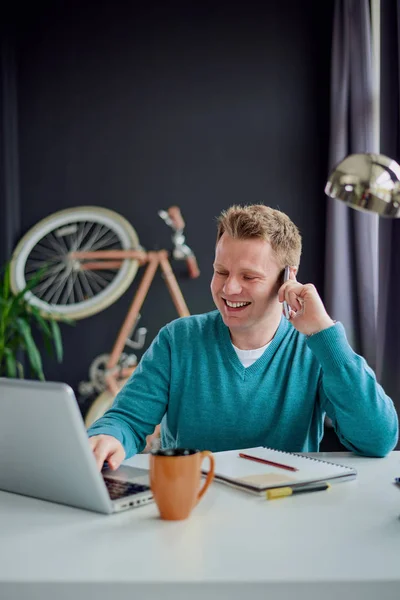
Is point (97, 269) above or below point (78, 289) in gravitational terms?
above

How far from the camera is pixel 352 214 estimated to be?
3.48 metres

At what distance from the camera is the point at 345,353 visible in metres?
1.50

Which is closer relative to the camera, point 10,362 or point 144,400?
point 144,400

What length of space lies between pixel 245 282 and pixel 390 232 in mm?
1300

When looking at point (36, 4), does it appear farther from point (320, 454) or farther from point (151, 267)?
point (320, 454)

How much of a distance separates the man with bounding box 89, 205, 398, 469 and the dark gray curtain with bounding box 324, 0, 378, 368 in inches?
65.5

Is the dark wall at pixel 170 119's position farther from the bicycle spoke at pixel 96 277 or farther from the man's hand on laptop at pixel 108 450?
the man's hand on laptop at pixel 108 450

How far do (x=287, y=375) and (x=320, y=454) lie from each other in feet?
0.74

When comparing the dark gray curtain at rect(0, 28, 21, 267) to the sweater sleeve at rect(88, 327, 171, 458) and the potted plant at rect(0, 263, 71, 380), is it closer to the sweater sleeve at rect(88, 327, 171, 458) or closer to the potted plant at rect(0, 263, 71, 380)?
the potted plant at rect(0, 263, 71, 380)

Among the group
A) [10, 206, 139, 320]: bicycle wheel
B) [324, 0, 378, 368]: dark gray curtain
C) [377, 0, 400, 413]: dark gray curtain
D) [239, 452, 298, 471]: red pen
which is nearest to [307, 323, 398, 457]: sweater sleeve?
[239, 452, 298, 471]: red pen

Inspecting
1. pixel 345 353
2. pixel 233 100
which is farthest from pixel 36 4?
pixel 345 353

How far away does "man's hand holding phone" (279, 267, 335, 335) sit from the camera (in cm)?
154

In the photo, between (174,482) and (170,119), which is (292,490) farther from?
(170,119)

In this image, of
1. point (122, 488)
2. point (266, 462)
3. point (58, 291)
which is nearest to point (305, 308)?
point (266, 462)
